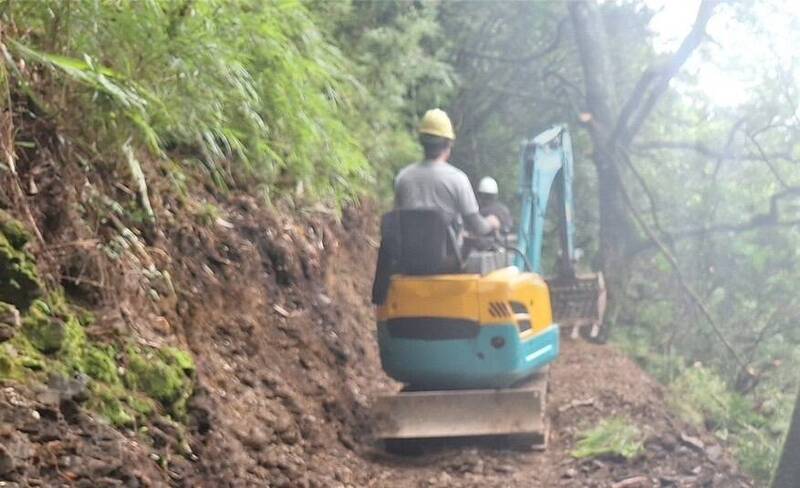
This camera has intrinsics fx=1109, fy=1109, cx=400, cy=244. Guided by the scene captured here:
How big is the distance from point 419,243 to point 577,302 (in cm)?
512

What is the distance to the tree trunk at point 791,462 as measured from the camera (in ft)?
19.4

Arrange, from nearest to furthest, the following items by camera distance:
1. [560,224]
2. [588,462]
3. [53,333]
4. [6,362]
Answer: [6,362] → [53,333] → [588,462] → [560,224]

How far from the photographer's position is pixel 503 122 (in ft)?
52.5

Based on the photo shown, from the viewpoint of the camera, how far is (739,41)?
1600 centimetres

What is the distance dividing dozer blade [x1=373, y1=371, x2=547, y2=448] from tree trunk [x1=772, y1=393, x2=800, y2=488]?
1.70m

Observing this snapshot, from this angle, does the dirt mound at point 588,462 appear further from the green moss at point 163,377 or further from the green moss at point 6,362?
the green moss at point 6,362

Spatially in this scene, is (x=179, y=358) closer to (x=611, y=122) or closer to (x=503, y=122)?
(x=611, y=122)

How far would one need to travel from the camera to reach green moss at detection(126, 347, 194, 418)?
432cm

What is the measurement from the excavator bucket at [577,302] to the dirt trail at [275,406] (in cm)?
192

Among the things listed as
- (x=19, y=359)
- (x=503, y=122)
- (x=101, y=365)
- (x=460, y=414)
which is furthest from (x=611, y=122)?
(x=19, y=359)

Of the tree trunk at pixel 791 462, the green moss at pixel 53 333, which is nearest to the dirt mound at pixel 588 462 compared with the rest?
the tree trunk at pixel 791 462

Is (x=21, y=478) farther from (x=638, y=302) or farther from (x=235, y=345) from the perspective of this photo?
(x=638, y=302)

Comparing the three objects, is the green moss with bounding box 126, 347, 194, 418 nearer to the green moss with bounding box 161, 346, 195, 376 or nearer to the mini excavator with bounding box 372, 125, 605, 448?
the green moss with bounding box 161, 346, 195, 376

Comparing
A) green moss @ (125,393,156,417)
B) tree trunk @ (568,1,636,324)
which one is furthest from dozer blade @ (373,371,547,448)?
tree trunk @ (568,1,636,324)
